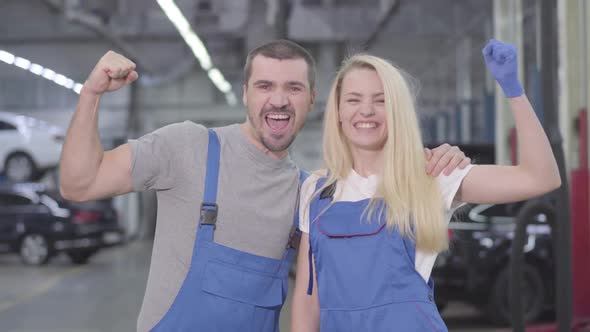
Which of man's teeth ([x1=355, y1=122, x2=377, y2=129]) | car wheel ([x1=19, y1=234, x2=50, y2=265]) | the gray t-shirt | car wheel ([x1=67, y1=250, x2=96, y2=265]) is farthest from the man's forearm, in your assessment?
car wheel ([x1=67, y1=250, x2=96, y2=265])

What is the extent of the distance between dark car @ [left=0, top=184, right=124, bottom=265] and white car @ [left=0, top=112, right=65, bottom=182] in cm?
109

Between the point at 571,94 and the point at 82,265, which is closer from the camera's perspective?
the point at 571,94

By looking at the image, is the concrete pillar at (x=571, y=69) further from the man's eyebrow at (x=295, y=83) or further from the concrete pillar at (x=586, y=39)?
the man's eyebrow at (x=295, y=83)

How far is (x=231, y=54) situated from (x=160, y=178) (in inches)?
788

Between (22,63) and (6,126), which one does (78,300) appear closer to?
(6,126)

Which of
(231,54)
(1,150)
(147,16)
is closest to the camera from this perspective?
(147,16)

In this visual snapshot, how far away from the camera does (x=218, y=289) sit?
3.05 metres

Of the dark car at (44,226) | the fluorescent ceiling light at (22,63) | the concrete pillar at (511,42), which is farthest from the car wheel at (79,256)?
the concrete pillar at (511,42)

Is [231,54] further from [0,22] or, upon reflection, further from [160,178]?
[160,178]

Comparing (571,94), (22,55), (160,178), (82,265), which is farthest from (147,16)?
(160,178)

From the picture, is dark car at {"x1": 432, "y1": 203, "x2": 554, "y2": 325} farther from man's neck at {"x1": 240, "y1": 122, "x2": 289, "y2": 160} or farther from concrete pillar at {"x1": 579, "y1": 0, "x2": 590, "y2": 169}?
man's neck at {"x1": 240, "y1": 122, "x2": 289, "y2": 160}

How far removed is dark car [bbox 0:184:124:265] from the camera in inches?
748

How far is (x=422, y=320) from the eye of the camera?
2828 millimetres

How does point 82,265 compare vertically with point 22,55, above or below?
below
